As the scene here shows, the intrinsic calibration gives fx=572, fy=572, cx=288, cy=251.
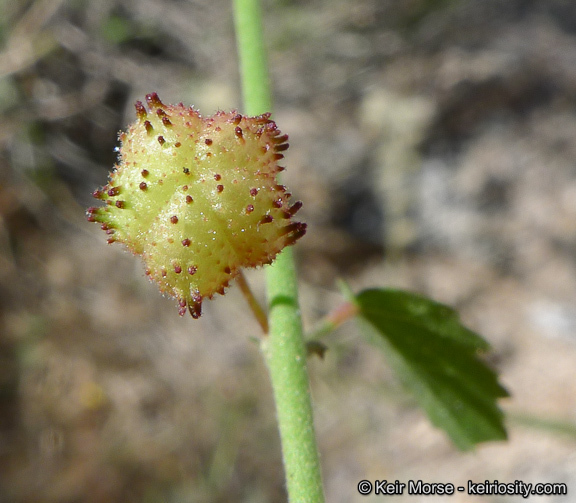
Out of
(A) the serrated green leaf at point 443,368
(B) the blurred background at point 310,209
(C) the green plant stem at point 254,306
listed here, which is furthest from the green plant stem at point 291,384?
(B) the blurred background at point 310,209

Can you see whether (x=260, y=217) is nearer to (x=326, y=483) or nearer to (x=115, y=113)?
(x=326, y=483)

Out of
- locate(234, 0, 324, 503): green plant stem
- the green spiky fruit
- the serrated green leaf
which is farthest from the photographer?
the serrated green leaf

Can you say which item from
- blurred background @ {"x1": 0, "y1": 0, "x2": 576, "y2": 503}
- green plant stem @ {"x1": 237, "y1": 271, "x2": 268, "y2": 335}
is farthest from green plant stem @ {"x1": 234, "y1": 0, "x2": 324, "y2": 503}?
blurred background @ {"x1": 0, "y1": 0, "x2": 576, "y2": 503}

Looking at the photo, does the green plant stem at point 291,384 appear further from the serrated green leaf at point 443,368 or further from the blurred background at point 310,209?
the blurred background at point 310,209

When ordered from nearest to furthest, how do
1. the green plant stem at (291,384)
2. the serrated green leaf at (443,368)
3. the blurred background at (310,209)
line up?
1. the green plant stem at (291,384)
2. the serrated green leaf at (443,368)
3. the blurred background at (310,209)

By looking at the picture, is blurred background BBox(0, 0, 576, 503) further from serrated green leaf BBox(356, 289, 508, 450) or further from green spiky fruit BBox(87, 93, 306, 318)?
green spiky fruit BBox(87, 93, 306, 318)

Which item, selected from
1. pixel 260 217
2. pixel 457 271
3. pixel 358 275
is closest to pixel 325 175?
pixel 358 275
